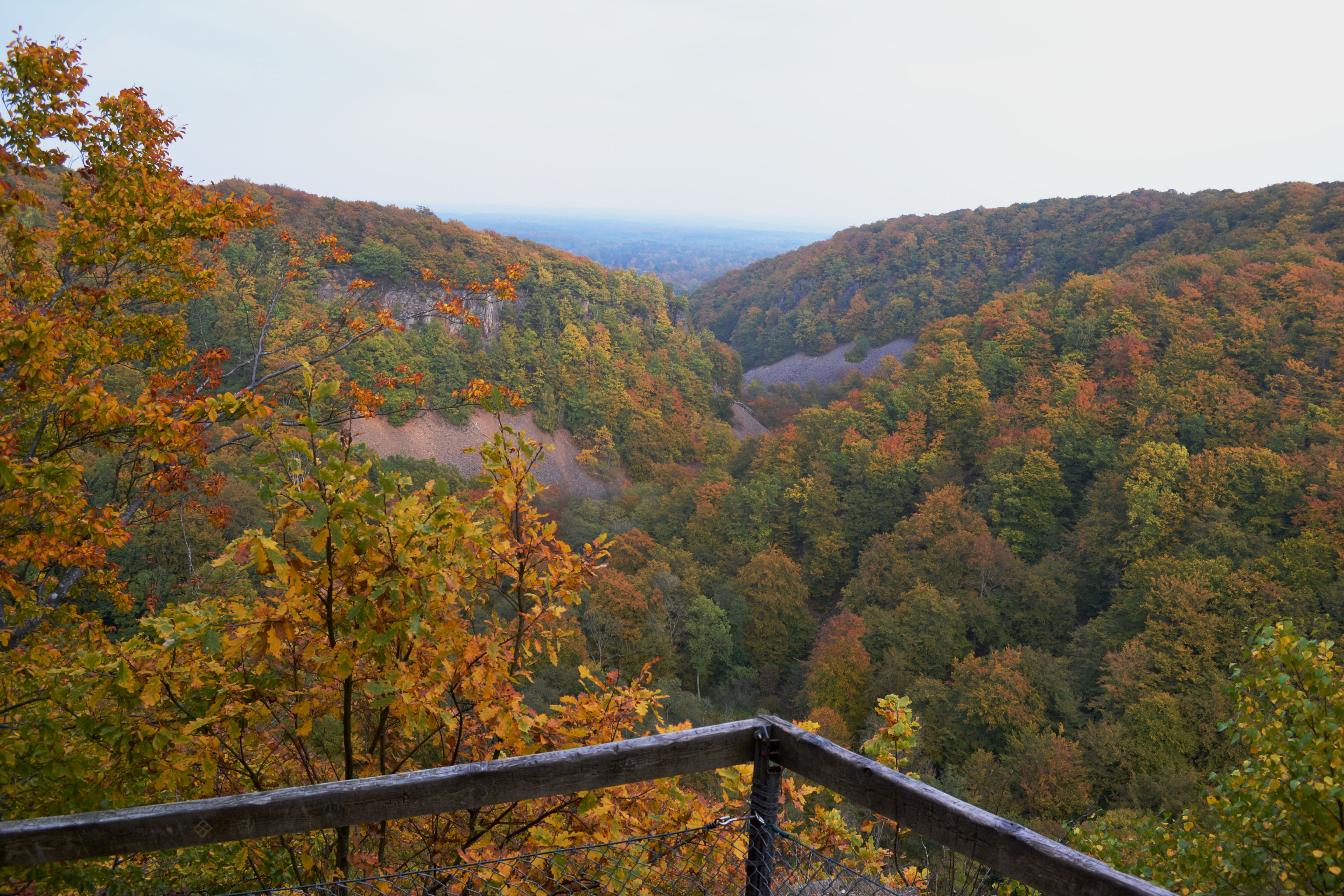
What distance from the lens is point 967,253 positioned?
79.8 m

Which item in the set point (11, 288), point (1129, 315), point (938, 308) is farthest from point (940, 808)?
point (938, 308)

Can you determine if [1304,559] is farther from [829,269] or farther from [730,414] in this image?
[829,269]

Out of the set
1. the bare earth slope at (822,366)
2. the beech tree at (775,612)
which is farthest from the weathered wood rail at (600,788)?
the bare earth slope at (822,366)

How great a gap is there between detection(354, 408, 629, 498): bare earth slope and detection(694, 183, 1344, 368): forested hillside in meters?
38.3

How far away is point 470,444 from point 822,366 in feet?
161

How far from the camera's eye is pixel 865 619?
28078 millimetres

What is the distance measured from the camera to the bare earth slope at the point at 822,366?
2997 inches

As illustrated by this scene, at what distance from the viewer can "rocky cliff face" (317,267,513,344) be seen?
46250 millimetres

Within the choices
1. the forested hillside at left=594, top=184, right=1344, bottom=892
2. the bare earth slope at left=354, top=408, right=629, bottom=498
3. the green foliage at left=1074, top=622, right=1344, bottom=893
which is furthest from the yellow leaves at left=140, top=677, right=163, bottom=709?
the bare earth slope at left=354, top=408, right=629, bottom=498

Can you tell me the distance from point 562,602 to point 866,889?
1.98 metres

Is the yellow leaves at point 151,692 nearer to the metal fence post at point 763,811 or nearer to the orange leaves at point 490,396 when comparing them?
the metal fence post at point 763,811

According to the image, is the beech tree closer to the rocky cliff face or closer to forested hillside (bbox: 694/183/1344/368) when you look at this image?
the rocky cliff face

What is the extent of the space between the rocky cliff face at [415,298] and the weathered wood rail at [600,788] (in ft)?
148

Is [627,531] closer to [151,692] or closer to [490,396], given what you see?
[490,396]
